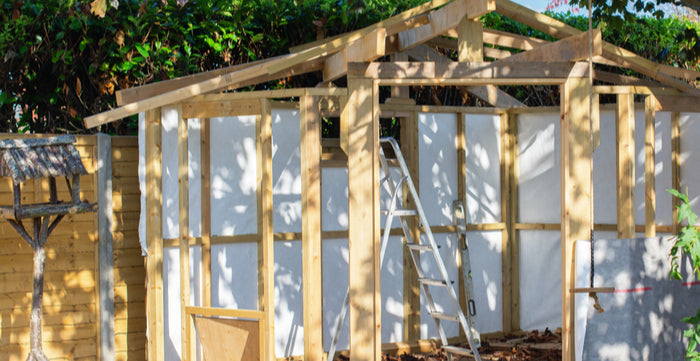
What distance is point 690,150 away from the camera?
268 inches

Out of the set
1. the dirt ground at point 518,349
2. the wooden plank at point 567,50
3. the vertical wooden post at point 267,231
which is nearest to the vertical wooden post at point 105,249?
the vertical wooden post at point 267,231

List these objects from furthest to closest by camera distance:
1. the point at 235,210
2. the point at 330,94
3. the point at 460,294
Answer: the point at 460,294, the point at 235,210, the point at 330,94

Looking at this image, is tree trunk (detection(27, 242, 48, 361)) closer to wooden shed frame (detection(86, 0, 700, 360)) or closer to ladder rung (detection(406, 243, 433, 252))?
wooden shed frame (detection(86, 0, 700, 360))

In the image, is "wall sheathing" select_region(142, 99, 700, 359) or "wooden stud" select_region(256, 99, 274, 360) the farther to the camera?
"wall sheathing" select_region(142, 99, 700, 359)

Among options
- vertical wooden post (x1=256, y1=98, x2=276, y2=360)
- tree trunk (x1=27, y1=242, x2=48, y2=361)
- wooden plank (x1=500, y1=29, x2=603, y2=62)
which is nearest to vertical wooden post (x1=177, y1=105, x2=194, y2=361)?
vertical wooden post (x1=256, y1=98, x2=276, y2=360)

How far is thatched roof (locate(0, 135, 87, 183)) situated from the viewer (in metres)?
5.25

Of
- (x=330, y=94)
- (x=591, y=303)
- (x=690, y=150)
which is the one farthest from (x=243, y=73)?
(x=690, y=150)

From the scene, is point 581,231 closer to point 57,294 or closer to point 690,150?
point 690,150

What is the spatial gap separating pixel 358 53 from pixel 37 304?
291cm

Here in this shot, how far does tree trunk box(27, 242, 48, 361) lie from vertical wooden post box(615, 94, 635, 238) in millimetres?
4300

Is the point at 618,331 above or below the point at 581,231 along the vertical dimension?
below

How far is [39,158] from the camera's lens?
5.37 metres

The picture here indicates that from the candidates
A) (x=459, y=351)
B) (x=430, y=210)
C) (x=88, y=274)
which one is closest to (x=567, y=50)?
(x=430, y=210)

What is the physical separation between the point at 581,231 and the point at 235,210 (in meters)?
2.78
